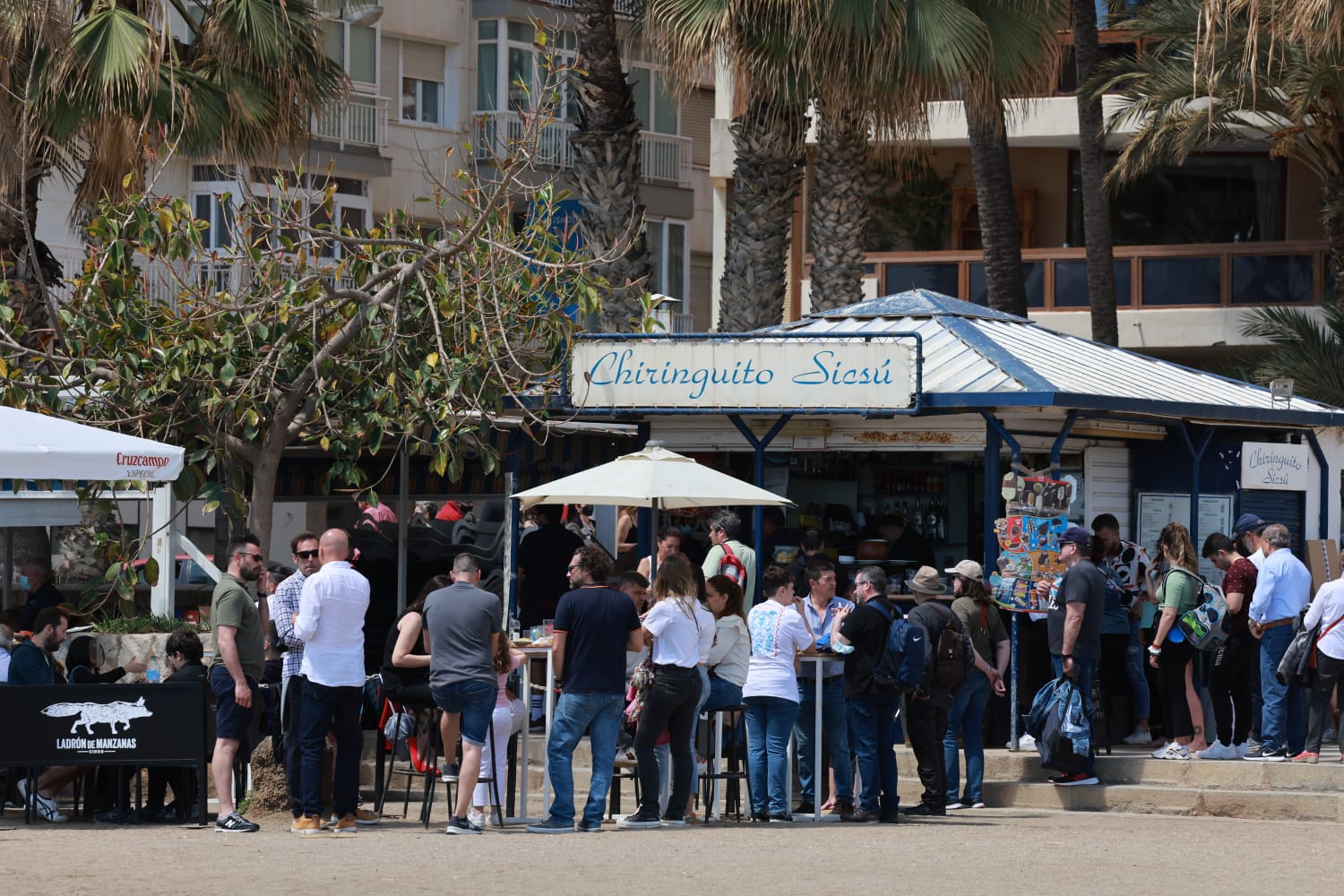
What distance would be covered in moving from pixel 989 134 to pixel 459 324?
10739 millimetres

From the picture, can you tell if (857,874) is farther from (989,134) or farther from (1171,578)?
(989,134)

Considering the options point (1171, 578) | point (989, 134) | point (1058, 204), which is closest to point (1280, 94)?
point (989, 134)

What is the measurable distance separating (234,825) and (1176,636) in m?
6.66

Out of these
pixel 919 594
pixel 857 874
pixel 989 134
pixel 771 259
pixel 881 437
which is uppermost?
pixel 989 134

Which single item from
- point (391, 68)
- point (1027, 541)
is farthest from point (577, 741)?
point (391, 68)

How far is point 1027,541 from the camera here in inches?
595

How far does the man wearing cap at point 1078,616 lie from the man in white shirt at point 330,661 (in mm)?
4803

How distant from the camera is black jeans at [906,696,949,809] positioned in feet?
43.8

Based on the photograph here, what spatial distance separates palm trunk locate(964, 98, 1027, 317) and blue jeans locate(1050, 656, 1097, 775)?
11340mm

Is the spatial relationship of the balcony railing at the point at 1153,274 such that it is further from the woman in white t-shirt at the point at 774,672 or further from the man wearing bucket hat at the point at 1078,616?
the woman in white t-shirt at the point at 774,672

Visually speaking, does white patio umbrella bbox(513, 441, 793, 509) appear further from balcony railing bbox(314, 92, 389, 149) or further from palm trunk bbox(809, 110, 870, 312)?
balcony railing bbox(314, 92, 389, 149)

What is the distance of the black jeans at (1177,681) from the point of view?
48.3 feet

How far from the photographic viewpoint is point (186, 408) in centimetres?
1553

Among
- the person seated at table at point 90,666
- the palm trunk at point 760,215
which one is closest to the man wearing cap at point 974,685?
the person seated at table at point 90,666
